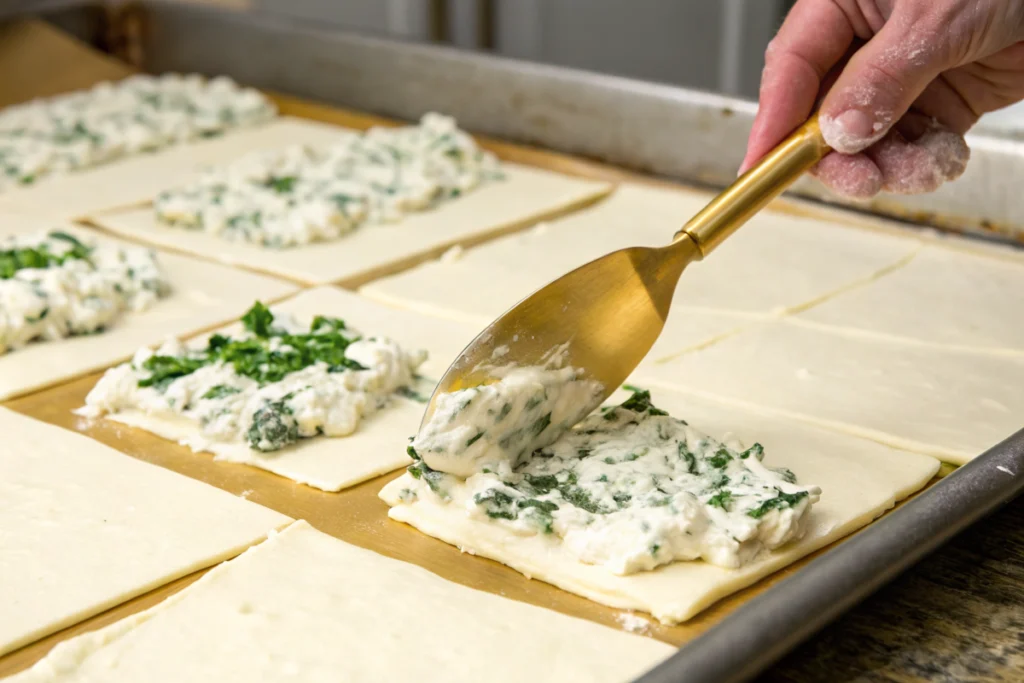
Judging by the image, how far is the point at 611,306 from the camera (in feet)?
A: 5.57

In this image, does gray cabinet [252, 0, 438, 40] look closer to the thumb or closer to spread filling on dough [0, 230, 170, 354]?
spread filling on dough [0, 230, 170, 354]

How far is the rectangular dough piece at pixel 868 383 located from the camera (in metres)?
1.91

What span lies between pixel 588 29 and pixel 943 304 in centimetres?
315

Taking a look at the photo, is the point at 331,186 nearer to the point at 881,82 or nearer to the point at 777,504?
the point at 881,82

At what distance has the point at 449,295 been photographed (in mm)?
2498

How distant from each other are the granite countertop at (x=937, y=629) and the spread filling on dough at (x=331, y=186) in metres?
1.67

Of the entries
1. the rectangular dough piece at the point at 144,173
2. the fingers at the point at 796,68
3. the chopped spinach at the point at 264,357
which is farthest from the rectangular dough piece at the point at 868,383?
the rectangular dough piece at the point at 144,173

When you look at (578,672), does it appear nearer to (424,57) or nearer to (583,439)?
(583,439)

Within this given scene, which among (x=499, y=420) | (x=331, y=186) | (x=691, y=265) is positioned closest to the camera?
(x=499, y=420)

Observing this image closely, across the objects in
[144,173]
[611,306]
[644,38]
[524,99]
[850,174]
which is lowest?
[144,173]

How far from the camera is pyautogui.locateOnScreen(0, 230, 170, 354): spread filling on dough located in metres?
2.26

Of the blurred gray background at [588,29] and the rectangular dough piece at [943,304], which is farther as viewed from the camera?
the blurred gray background at [588,29]

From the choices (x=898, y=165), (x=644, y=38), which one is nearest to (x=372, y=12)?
(x=644, y=38)

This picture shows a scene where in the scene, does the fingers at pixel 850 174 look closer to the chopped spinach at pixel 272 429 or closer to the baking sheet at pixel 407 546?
the baking sheet at pixel 407 546
